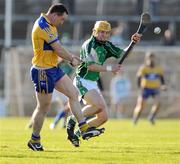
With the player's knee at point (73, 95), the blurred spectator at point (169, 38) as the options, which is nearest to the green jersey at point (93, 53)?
the player's knee at point (73, 95)

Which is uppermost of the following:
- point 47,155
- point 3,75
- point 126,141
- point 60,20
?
point 60,20

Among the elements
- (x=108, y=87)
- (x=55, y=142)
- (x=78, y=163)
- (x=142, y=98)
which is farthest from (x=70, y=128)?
(x=108, y=87)

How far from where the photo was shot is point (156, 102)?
2792cm

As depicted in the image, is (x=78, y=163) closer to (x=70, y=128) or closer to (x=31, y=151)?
(x=31, y=151)

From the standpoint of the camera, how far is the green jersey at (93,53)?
14973mm

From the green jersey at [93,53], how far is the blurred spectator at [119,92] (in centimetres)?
1815

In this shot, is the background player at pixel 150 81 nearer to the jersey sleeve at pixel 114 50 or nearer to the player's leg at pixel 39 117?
the jersey sleeve at pixel 114 50

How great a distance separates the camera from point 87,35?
122 feet

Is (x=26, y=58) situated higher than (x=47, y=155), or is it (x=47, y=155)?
(x=47, y=155)

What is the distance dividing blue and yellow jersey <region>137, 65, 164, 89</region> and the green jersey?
40.7ft

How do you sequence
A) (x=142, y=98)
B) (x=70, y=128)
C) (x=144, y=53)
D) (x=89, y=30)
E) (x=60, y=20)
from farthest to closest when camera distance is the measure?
1. (x=89, y=30)
2. (x=144, y=53)
3. (x=142, y=98)
4. (x=70, y=128)
5. (x=60, y=20)

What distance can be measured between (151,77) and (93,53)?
42.6ft

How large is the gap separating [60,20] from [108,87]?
20.8m

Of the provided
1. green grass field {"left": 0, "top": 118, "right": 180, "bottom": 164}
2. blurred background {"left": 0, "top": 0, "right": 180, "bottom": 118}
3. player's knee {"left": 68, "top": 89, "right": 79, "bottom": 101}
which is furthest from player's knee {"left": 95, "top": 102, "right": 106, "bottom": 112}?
blurred background {"left": 0, "top": 0, "right": 180, "bottom": 118}
